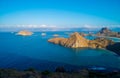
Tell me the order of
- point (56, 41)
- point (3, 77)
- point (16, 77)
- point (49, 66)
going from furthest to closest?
point (56, 41) < point (49, 66) < point (16, 77) < point (3, 77)

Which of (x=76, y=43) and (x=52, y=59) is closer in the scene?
(x=52, y=59)

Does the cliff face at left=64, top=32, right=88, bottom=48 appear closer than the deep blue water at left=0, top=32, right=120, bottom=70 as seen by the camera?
No

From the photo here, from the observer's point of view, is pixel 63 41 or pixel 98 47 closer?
pixel 98 47

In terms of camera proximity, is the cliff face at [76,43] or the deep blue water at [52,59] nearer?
the deep blue water at [52,59]

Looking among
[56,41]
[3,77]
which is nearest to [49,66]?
[3,77]

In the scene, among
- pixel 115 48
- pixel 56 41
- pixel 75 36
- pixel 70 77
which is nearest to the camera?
pixel 70 77

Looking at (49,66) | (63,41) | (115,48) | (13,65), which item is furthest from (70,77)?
(63,41)

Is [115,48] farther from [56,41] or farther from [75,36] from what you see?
[56,41]

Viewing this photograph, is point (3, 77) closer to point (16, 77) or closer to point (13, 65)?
point (16, 77)

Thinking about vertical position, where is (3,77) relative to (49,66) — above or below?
above

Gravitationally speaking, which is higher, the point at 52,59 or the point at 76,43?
the point at 76,43
